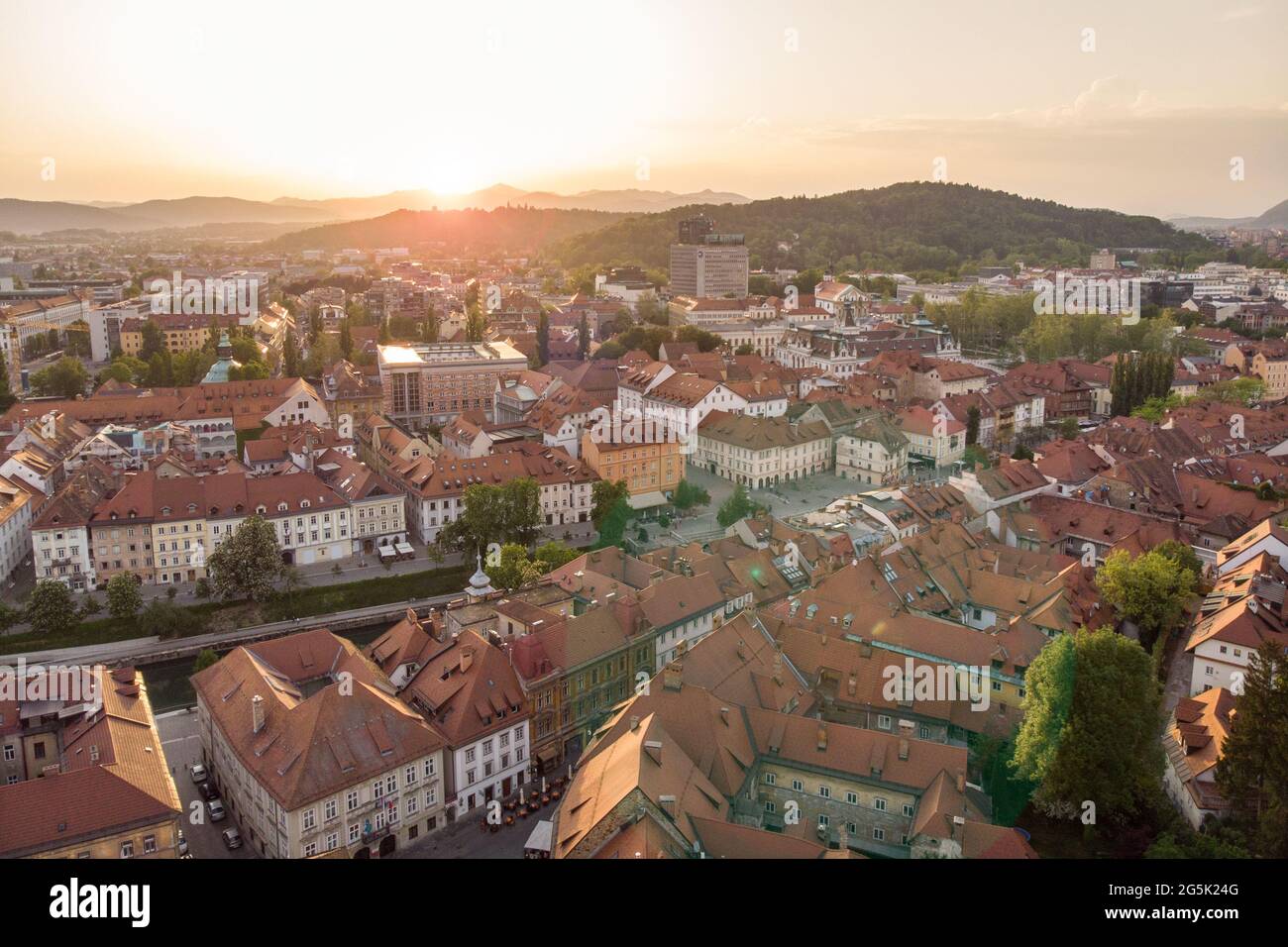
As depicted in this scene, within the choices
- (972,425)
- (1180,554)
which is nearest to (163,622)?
(1180,554)

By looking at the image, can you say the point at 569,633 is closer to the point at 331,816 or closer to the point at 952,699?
the point at 331,816

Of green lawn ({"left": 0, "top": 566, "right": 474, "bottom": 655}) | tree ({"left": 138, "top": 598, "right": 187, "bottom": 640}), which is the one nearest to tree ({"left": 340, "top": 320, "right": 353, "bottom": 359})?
green lawn ({"left": 0, "top": 566, "right": 474, "bottom": 655})

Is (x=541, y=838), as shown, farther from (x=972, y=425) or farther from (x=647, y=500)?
(x=972, y=425)

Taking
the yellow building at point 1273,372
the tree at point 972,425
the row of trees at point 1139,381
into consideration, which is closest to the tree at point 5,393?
the tree at point 972,425

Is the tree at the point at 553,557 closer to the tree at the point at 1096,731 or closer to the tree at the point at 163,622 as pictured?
the tree at the point at 163,622

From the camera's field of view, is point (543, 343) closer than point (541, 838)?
Result: No

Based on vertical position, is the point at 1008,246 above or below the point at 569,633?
above
